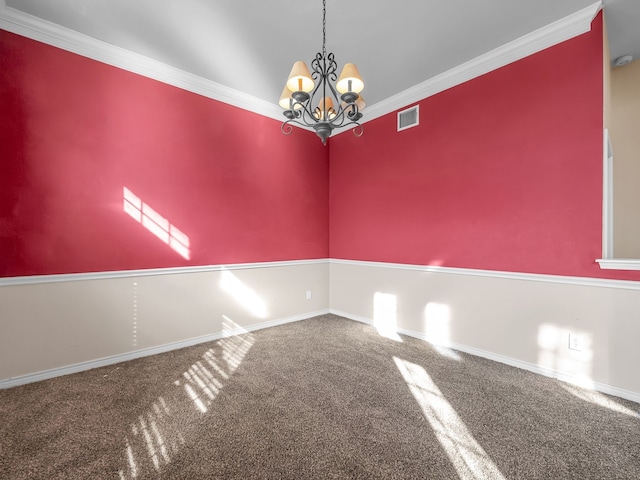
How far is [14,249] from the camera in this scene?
7.50ft

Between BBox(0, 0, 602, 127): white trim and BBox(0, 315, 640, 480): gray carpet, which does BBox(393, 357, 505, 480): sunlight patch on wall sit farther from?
BBox(0, 0, 602, 127): white trim

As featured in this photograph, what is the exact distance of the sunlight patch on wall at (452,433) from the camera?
1447 mm

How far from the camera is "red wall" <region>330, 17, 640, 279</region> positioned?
2.31 metres

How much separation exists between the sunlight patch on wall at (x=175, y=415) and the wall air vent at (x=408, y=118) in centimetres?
325

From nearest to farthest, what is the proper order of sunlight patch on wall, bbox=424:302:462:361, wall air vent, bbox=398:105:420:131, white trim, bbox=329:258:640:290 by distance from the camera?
white trim, bbox=329:258:640:290
sunlight patch on wall, bbox=424:302:462:361
wall air vent, bbox=398:105:420:131

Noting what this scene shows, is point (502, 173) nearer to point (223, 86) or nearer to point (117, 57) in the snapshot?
point (223, 86)

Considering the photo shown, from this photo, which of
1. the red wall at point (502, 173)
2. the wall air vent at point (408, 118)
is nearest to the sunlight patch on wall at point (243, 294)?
the red wall at point (502, 173)

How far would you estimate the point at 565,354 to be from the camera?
2367 millimetres

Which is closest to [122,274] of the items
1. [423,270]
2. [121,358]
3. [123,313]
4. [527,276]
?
[123,313]

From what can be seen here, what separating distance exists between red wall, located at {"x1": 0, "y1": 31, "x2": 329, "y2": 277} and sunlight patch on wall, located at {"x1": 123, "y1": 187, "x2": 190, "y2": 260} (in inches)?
1.8

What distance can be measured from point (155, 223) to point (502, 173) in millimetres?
3522

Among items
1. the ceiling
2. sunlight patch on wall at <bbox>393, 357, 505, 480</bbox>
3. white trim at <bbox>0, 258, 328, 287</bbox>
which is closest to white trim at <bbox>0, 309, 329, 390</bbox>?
white trim at <bbox>0, 258, 328, 287</bbox>

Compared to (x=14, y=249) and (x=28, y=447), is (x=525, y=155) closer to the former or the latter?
(x=28, y=447)

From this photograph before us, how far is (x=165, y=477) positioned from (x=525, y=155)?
3.52m
